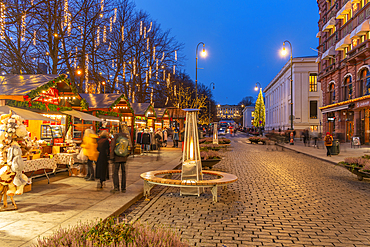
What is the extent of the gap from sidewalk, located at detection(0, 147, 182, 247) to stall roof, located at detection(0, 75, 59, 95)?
366 cm

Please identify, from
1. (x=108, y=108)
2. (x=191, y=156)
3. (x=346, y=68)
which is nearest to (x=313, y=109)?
(x=346, y=68)

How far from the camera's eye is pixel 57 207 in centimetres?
626

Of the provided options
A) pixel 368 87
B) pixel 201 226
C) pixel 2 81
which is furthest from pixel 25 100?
pixel 368 87

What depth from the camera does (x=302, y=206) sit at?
267 inches

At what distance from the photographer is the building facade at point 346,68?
28.9 meters

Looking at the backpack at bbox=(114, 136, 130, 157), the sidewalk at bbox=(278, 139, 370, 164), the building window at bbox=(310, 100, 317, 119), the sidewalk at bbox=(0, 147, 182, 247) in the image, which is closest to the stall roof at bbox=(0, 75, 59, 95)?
the sidewalk at bbox=(0, 147, 182, 247)

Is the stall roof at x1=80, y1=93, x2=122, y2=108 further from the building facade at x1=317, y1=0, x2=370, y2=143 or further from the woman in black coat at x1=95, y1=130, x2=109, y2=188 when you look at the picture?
the building facade at x1=317, y1=0, x2=370, y2=143

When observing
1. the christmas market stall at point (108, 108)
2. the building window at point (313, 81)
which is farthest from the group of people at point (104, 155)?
the building window at point (313, 81)

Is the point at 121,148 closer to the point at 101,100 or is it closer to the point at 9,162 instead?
the point at 9,162

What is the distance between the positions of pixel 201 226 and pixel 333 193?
15.9 ft

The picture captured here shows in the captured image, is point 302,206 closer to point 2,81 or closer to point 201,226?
point 201,226

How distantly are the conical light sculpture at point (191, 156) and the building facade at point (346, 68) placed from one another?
26.1 metres

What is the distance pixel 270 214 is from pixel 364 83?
2936cm

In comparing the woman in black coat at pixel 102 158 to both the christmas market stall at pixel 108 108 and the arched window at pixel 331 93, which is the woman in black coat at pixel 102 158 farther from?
the arched window at pixel 331 93
